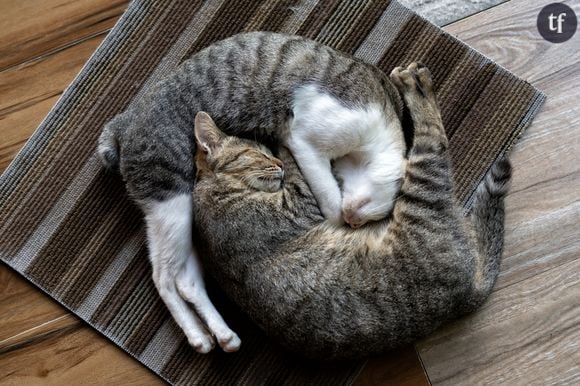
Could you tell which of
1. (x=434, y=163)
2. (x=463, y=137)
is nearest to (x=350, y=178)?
(x=434, y=163)

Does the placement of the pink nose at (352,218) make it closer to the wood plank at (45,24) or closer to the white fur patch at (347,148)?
the white fur patch at (347,148)

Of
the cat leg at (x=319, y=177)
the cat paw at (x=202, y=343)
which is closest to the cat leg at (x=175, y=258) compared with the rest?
the cat paw at (x=202, y=343)

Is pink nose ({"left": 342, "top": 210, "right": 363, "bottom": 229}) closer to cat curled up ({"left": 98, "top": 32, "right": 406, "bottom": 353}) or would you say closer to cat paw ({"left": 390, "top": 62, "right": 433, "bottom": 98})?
cat curled up ({"left": 98, "top": 32, "right": 406, "bottom": 353})

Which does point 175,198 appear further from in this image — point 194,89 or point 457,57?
point 457,57

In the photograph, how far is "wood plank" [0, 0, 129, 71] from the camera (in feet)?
6.65

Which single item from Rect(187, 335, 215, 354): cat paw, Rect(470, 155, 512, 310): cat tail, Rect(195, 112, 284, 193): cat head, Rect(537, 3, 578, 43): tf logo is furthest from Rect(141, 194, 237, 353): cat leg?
Rect(537, 3, 578, 43): tf logo

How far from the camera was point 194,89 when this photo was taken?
178 cm

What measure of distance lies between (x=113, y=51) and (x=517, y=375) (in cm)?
175

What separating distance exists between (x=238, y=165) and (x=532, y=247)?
104cm

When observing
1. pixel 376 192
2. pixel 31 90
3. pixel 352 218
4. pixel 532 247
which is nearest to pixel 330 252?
pixel 352 218

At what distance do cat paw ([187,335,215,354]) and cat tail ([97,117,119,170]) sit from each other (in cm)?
61

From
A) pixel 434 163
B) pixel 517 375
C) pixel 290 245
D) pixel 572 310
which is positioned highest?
pixel 434 163

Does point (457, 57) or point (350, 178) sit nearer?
point (350, 178)

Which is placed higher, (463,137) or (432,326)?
(463,137)
